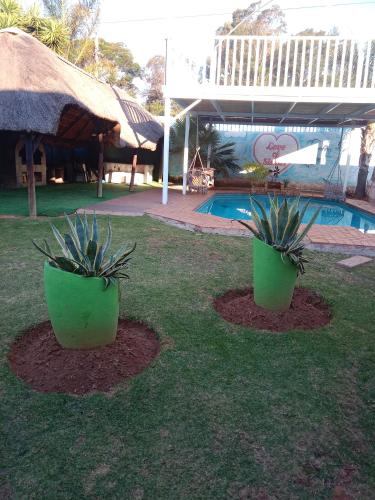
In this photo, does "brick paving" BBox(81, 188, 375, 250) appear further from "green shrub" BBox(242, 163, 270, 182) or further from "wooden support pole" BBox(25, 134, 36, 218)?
"green shrub" BBox(242, 163, 270, 182)

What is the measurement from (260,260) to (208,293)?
0.86m

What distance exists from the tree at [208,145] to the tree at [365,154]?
4.99 metres

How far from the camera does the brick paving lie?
688 cm

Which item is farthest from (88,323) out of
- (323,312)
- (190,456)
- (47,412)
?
(323,312)

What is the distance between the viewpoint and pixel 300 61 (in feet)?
31.3

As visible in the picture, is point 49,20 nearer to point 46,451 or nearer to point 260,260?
point 260,260

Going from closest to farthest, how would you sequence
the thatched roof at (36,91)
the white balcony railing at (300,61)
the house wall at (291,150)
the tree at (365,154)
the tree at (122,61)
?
the thatched roof at (36,91) < the white balcony railing at (300,61) < the tree at (365,154) < the house wall at (291,150) < the tree at (122,61)

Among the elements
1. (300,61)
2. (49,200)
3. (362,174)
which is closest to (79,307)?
(49,200)

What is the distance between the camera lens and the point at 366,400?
8.47 feet

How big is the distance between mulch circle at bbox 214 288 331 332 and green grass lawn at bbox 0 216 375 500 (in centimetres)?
13

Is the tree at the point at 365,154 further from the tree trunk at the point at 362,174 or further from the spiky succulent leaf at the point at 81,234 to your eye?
the spiky succulent leaf at the point at 81,234

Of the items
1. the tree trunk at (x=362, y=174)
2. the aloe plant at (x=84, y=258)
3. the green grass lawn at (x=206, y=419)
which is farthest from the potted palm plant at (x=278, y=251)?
the tree trunk at (x=362, y=174)

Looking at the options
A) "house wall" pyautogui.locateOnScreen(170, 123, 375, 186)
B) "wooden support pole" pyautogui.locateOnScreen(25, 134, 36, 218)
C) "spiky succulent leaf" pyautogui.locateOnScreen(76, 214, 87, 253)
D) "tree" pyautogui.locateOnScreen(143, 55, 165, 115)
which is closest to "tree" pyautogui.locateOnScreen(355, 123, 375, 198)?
A: "house wall" pyautogui.locateOnScreen(170, 123, 375, 186)

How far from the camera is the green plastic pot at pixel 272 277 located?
3629mm
